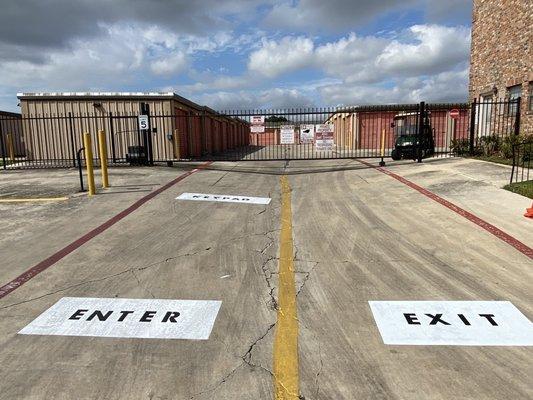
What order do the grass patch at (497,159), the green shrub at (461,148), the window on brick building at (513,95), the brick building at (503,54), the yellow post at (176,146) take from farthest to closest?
the yellow post at (176,146) < the green shrub at (461,148) < the window on brick building at (513,95) < the brick building at (503,54) < the grass patch at (497,159)

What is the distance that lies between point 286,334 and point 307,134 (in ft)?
45.5

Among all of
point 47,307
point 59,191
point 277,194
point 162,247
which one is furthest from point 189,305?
point 59,191

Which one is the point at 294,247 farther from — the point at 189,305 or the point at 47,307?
the point at 47,307

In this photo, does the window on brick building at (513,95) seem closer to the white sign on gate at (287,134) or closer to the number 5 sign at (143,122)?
the white sign on gate at (287,134)

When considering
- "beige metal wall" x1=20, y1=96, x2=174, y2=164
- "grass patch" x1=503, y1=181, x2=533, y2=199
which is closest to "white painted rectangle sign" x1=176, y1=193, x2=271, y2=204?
"grass patch" x1=503, y1=181, x2=533, y2=199

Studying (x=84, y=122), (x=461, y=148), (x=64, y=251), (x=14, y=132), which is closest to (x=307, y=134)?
(x=461, y=148)

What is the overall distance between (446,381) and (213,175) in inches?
477

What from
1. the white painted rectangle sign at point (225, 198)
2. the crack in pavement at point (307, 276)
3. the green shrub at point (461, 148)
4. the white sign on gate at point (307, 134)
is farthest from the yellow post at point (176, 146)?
the crack in pavement at point (307, 276)

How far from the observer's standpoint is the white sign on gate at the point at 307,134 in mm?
16991

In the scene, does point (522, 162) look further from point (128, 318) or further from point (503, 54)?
point (128, 318)

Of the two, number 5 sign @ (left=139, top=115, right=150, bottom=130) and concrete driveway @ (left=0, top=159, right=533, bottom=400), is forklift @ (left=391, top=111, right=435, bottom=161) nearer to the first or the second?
concrete driveway @ (left=0, top=159, right=533, bottom=400)

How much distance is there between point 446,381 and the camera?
315cm

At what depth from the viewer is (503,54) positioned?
17.4 meters

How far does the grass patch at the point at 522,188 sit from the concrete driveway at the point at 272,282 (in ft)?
1.42
